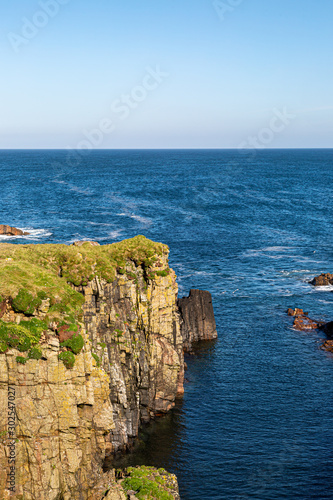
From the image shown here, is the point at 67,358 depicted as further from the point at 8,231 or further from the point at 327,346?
the point at 8,231

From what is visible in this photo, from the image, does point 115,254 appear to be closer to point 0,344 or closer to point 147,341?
point 147,341

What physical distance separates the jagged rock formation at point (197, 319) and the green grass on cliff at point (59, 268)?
21.6 m

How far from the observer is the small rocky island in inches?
1437

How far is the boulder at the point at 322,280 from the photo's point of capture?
320ft

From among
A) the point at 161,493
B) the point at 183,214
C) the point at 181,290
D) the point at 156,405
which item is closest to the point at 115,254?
the point at 156,405

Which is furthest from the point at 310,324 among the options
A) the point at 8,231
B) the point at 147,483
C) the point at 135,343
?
the point at 8,231

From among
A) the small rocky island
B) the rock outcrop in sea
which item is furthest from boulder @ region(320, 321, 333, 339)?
the small rocky island

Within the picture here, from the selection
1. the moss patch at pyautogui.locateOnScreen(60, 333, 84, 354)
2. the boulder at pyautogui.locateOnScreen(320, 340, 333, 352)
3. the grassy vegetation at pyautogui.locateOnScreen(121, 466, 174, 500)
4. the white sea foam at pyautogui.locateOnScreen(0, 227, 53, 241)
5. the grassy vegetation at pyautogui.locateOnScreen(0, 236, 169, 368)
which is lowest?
the grassy vegetation at pyautogui.locateOnScreen(121, 466, 174, 500)

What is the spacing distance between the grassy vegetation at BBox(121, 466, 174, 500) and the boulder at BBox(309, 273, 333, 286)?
211 ft

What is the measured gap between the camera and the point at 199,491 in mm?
43438

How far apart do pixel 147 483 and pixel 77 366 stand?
37.3 ft

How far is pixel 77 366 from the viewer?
3747cm

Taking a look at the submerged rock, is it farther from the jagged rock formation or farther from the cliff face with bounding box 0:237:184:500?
the cliff face with bounding box 0:237:184:500

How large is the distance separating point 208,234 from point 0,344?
10577 cm
